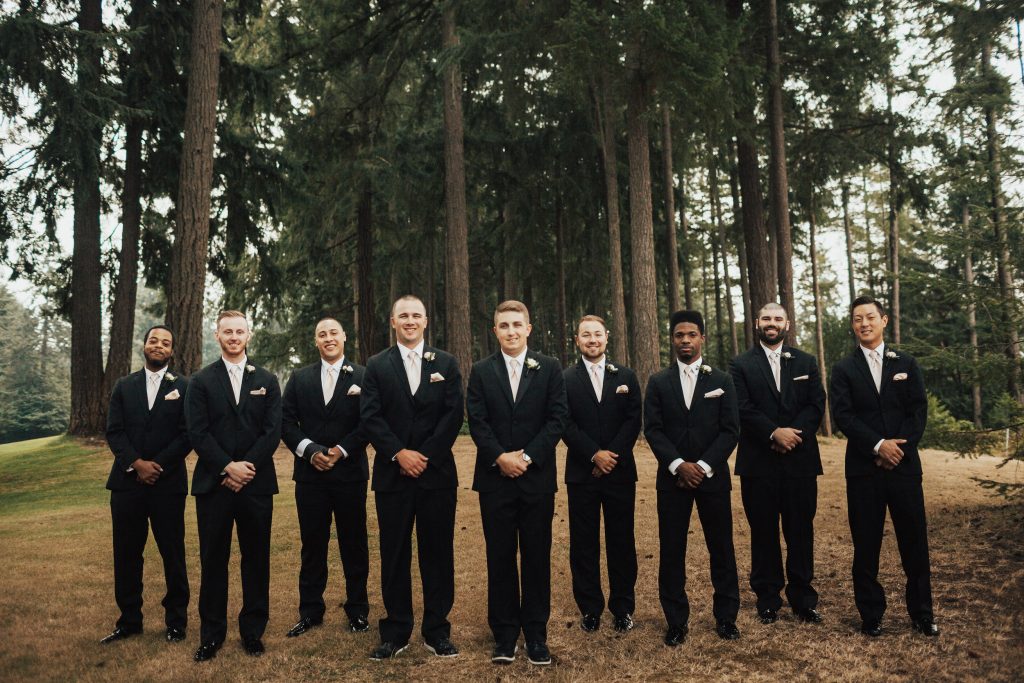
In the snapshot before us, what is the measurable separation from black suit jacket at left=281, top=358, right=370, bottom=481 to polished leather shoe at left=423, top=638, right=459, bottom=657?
1290 millimetres

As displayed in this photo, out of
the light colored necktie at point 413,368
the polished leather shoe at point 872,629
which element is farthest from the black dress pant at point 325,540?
the polished leather shoe at point 872,629

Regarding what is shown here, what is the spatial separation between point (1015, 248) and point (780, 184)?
361 inches

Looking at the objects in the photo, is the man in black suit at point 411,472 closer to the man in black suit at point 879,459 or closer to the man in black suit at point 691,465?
the man in black suit at point 691,465

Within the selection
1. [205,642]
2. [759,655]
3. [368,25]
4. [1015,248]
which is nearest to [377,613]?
[205,642]

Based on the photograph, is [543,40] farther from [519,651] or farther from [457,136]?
[519,651]

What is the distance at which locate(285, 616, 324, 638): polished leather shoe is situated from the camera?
5093mm

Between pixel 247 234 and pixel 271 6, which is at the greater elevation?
pixel 271 6

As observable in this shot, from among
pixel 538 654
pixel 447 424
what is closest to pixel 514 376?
pixel 447 424

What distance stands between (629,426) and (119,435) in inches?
143

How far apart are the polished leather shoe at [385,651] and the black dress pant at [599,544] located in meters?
1.35

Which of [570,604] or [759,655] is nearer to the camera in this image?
[759,655]

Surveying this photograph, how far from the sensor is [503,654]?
14.9ft

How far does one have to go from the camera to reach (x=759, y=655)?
15.1ft

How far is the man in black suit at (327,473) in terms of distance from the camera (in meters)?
5.23
